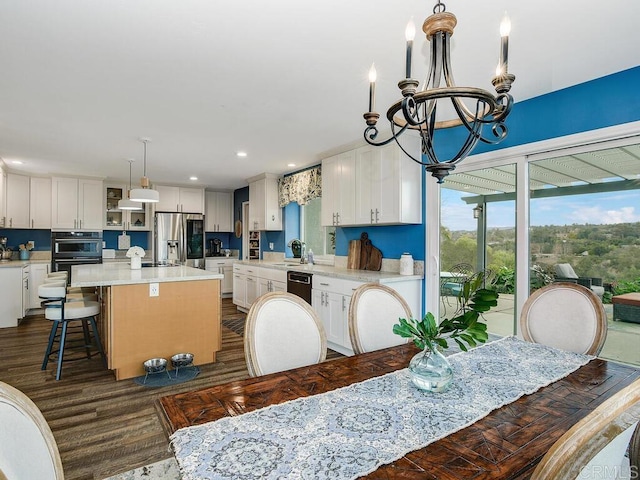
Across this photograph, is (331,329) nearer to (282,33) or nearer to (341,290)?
(341,290)

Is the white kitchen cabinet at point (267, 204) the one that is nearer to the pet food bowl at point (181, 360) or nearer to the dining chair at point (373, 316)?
the pet food bowl at point (181, 360)

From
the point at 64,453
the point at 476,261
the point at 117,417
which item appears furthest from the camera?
the point at 476,261

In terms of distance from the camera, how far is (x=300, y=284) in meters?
4.53

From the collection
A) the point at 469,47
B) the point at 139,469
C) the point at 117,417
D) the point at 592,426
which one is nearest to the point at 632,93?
the point at 469,47

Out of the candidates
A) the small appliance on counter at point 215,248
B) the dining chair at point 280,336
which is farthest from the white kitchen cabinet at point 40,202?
the dining chair at point 280,336

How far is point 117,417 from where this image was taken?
8.30 ft

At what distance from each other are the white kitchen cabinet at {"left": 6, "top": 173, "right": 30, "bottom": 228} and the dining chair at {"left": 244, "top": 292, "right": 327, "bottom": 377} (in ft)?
21.2

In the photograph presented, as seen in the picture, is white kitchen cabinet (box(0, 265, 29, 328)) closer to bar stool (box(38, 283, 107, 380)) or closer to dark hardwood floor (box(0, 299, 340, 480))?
dark hardwood floor (box(0, 299, 340, 480))

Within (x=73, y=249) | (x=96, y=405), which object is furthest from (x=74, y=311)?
(x=73, y=249)

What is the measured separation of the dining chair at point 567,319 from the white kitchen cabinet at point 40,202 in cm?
733

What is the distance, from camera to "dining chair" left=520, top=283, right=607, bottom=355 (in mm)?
1875

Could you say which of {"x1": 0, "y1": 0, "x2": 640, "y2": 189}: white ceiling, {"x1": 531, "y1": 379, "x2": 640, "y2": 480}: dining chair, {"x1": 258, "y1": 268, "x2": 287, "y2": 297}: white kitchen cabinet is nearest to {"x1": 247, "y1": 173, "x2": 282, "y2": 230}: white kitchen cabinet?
{"x1": 258, "y1": 268, "x2": 287, "y2": 297}: white kitchen cabinet

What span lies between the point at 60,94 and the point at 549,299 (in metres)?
3.84

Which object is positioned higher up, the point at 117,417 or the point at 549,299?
the point at 549,299
